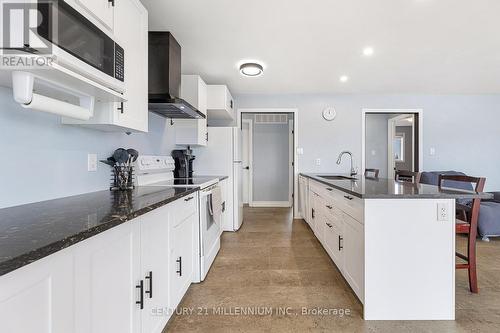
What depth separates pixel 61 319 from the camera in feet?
2.53

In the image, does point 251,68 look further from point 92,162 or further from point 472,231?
point 472,231

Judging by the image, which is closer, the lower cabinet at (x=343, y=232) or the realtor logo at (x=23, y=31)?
the realtor logo at (x=23, y=31)

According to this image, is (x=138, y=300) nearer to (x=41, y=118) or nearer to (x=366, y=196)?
(x=41, y=118)

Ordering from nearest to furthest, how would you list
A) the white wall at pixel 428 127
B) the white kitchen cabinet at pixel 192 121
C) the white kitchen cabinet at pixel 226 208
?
1. the white kitchen cabinet at pixel 192 121
2. the white kitchen cabinet at pixel 226 208
3. the white wall at pixel 428 127

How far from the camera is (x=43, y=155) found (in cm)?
140

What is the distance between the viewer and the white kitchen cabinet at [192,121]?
3.29 m

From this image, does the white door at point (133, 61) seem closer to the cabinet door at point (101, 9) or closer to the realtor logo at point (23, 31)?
the cabinet door at point (101, 9)

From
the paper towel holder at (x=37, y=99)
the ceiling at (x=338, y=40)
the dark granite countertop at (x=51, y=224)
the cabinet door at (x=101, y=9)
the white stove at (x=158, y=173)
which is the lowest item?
the dark granite countertop at (x=51, y=224)

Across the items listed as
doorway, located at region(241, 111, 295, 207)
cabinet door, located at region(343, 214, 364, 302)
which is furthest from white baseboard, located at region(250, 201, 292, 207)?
cabinet door, located at region(343, 214, 364, 302)

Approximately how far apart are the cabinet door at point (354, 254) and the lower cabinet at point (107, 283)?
126 cm

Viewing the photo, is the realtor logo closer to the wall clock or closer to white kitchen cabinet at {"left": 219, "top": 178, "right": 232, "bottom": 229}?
white kitchen cabinet at {"left": 219, "top": 178, "right": 232, "bottom": 229}

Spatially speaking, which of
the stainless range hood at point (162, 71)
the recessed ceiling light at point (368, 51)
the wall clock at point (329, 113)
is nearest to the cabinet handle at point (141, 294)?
the stainless range hood at point (162, 71)

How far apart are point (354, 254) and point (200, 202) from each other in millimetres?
1323

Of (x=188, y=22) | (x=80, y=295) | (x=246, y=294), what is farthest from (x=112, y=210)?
(x=188, y=22)
